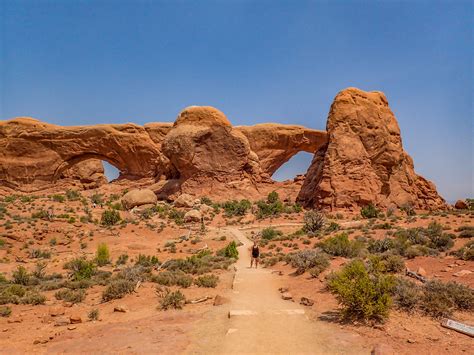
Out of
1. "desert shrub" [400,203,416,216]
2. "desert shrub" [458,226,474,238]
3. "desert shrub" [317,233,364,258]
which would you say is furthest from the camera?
"desert shrub" [400,203,416,216]

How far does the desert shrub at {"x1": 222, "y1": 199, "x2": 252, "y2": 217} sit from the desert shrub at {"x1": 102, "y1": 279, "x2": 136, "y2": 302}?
20.7 metres

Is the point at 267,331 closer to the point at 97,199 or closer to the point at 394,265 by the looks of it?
the point at 394,265

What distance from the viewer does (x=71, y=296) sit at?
1000cm

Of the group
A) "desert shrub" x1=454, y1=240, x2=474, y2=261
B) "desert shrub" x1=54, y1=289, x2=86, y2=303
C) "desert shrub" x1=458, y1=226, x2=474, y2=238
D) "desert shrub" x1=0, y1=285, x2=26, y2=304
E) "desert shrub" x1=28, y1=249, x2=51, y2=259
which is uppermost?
"desert shrub" x1=458, y1=226, x2=474, y2=238

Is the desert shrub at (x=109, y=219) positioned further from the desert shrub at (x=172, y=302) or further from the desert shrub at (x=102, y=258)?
the desert shrub at (x=172, y=302)

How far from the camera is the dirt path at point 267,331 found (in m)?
5.65

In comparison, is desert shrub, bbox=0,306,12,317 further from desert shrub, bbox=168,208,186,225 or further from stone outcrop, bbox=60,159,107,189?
stone outcrop, bbox=60,159,107,189

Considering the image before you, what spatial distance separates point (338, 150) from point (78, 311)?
2522 cm

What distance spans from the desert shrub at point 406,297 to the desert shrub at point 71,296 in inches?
321

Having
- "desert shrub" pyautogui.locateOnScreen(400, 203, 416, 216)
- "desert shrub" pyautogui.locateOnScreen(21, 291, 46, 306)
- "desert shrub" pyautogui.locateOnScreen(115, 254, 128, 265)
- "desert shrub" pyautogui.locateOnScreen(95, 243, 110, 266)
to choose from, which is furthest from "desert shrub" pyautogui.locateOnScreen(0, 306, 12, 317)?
"desert shrub" pyautogui.locateOnScreen(400, 203, 416, 216)

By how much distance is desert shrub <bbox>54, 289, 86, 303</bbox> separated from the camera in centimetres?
992

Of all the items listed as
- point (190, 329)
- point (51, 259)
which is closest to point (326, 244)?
point (190, 329)

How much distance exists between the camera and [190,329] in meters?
6.95

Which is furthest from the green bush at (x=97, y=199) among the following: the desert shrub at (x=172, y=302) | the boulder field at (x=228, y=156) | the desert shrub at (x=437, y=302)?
the desert shrub at (x=437, y=302)
